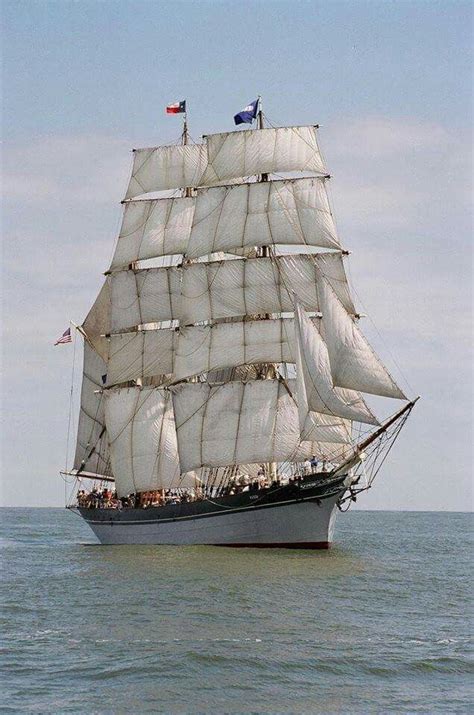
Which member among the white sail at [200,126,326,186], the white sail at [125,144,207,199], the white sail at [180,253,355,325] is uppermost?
the white sail at [125,144,207,199]

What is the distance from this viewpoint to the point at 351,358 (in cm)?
6281

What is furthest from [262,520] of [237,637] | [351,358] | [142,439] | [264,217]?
[237,637]

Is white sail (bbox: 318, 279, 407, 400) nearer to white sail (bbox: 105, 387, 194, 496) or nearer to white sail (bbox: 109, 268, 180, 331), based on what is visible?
white sail (bbox: 105, 387, 194, 496)

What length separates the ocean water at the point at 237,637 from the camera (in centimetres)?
2933

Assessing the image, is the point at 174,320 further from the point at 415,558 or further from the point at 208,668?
the point at 208,668

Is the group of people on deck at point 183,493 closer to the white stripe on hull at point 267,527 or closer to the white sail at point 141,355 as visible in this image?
the white stripe on hull at point 267,527

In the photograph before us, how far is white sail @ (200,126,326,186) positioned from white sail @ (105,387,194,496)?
1503cm

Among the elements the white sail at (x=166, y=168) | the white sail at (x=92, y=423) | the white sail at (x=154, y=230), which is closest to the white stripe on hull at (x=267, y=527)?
the white sail at (x=92, y=423)

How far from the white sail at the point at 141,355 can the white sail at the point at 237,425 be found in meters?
6.13

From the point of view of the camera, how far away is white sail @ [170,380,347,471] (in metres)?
70.9

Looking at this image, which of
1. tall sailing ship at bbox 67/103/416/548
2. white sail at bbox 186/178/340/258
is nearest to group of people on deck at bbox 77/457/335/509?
tall sailing ship at bbox 67/103/416/548

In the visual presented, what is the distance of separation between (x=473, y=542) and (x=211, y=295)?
4025cm

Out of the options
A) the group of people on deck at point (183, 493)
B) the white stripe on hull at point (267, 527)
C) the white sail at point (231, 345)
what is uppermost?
the white sail at point (231, 345)

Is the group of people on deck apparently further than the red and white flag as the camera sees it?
No
